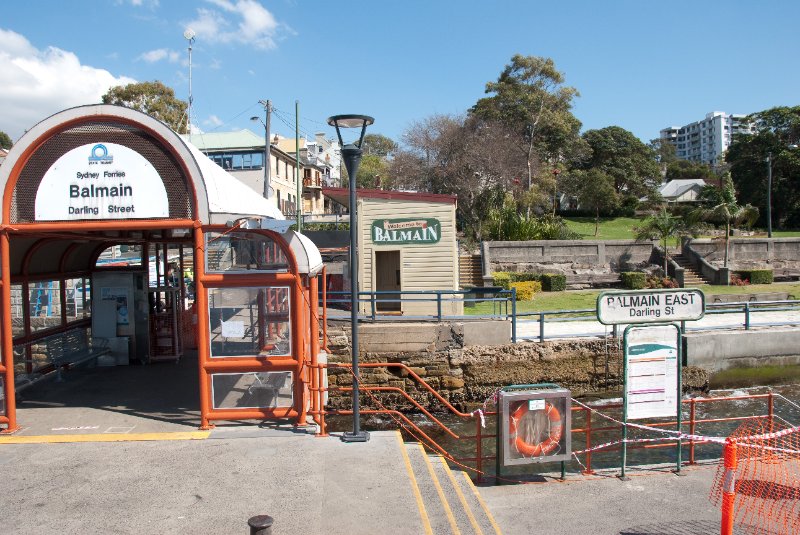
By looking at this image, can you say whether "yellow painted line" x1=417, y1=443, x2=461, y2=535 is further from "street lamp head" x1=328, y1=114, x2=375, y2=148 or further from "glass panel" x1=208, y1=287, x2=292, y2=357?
"street lamp head" x1=328, y1=114, x2=375, y2=148

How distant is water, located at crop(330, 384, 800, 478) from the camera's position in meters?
10.1

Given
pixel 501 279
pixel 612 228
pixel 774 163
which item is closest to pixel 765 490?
pixel 501 279

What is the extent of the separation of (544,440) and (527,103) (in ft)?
127

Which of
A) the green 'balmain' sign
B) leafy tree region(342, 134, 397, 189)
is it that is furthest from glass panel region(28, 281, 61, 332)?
leafy tree region(342, 134, 397, 189)

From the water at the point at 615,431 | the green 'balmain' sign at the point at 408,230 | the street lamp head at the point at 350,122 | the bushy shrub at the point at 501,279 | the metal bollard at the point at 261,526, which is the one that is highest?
the street lamp head at the point at 350,122

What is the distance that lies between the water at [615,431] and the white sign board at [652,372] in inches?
38.4

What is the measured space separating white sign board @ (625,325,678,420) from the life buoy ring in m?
1.07

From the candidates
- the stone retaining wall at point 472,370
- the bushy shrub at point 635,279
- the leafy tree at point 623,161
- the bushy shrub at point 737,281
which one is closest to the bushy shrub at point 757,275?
the bushy shrub at point 737,281

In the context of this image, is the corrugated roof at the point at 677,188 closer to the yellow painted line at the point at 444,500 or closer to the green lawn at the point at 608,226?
the green lawn at the point at 608,226

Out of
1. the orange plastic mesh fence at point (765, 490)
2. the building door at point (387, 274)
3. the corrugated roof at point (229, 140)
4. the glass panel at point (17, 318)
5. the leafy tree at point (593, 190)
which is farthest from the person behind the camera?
the leafy tree at point (593, 190)

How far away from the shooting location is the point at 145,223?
312 inches

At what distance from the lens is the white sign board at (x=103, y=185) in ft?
26.0

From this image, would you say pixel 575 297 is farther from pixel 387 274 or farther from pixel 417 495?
pixel 417 495

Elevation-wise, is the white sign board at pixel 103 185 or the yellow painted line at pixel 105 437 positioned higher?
the white sign board at pixel 103 185
